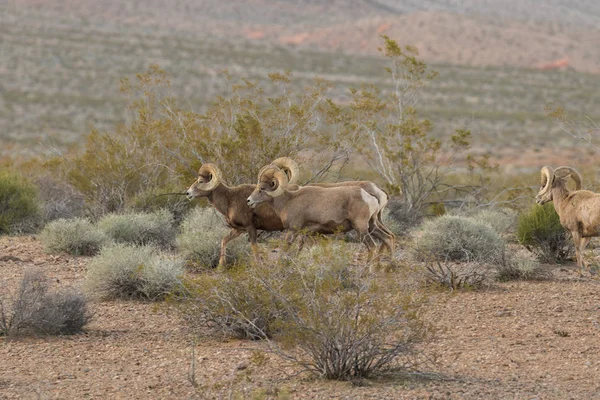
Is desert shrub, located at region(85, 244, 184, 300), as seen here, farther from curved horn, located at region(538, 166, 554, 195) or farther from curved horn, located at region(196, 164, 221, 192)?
curved horn, located at region(538, 166, 554, 195)

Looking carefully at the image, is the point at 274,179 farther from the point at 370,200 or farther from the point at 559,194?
the point at 559,194

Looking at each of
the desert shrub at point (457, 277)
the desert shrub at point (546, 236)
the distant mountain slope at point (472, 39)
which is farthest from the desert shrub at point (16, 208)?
the distant mountain slope at point (472, 39)

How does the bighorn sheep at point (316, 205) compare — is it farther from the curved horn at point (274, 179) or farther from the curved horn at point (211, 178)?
the curved horn at point (211, 178)

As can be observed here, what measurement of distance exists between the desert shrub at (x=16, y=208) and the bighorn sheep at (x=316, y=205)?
6431 millimetres

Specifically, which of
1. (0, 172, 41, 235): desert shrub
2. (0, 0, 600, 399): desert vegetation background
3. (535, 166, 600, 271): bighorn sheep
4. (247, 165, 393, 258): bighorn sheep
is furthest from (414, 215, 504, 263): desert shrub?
(0, 172, 41, 235): desert shrub

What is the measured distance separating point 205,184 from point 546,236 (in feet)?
18.6

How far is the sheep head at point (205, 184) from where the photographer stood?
12875 millimetres

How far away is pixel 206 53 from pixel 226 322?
65478 millimetres

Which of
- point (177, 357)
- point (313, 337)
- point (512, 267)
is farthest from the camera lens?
point (512, 267)

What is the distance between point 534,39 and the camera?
97.9 meters

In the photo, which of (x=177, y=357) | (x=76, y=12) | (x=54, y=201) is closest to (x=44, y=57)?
(x=76, y=12)

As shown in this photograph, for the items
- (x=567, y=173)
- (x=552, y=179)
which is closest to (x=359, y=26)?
(x=567, y=173)

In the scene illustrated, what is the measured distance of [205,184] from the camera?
1295 centimetres

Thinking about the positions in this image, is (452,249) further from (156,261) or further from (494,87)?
(494,87)
